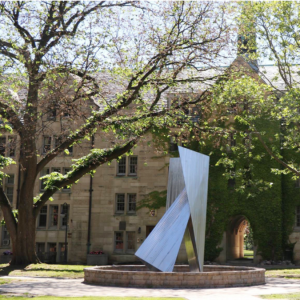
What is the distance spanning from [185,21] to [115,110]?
4946mm

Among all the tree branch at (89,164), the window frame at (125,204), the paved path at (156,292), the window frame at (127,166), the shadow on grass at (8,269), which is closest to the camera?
the paved path at (156,292)

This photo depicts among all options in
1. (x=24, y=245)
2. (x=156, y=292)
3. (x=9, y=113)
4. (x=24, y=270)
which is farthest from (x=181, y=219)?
(x=24, y=245)

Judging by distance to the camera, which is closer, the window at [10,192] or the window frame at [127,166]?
the window frame at [127,166]

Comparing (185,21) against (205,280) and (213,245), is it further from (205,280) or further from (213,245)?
(213,245)

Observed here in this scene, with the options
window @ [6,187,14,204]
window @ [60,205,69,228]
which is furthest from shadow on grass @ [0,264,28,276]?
window @ [6,187,14,204]

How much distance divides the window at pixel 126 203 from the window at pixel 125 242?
1.58 metres

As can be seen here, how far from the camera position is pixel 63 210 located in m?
37.9

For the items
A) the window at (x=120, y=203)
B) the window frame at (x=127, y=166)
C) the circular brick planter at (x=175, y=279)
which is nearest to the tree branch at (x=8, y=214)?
the circular brick planter at (x=175, y=279)

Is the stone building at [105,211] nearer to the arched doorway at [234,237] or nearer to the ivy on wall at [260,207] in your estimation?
the arched doorway at [234,237]

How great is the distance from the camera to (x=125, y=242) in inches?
1446

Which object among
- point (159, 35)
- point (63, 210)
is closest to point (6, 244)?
point (63, 210)

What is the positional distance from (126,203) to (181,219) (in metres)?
21.5

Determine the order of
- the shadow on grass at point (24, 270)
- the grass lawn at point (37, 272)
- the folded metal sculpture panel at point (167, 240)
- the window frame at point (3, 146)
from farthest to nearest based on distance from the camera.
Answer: the shadow on grass at point (24, 270) < the grass lawn at point (37, 272) < the window frame at point (3, 146) < the folded metal sculpture panel at point (167, 240)

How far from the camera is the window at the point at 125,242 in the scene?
1446 inches
